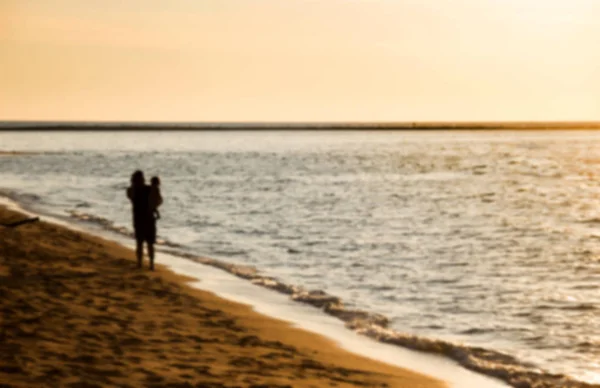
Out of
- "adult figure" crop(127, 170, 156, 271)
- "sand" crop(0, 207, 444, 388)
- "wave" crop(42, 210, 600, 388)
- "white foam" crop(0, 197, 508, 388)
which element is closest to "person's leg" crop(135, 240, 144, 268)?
"adult figure" crop(127, 170, 156, 271)

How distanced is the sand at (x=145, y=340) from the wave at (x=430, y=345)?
1205 mm

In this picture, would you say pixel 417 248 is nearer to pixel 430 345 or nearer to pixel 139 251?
pixel 139 251

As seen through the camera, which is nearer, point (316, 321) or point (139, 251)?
point (316, 321)

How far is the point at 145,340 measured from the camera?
36.6ft

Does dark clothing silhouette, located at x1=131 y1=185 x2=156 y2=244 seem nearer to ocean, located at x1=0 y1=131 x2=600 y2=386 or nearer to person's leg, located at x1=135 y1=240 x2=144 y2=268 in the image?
person's leg, located at x1=135 y1=240 x2=144 y2=268

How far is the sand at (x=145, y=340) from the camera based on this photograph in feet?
31.0

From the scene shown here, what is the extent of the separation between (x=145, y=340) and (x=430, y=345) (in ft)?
14.7

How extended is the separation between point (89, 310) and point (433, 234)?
1955 cm

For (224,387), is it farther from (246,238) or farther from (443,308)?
(246,238)

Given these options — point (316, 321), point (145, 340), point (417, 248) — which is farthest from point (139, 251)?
point (417, 248)

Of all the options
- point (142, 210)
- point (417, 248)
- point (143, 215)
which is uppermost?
point (142, 210)

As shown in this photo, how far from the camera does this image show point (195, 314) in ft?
44.8

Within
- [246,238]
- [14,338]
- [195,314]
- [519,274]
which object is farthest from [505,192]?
[14,338]

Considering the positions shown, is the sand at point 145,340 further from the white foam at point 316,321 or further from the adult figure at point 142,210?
the adult figure at point 142,210
